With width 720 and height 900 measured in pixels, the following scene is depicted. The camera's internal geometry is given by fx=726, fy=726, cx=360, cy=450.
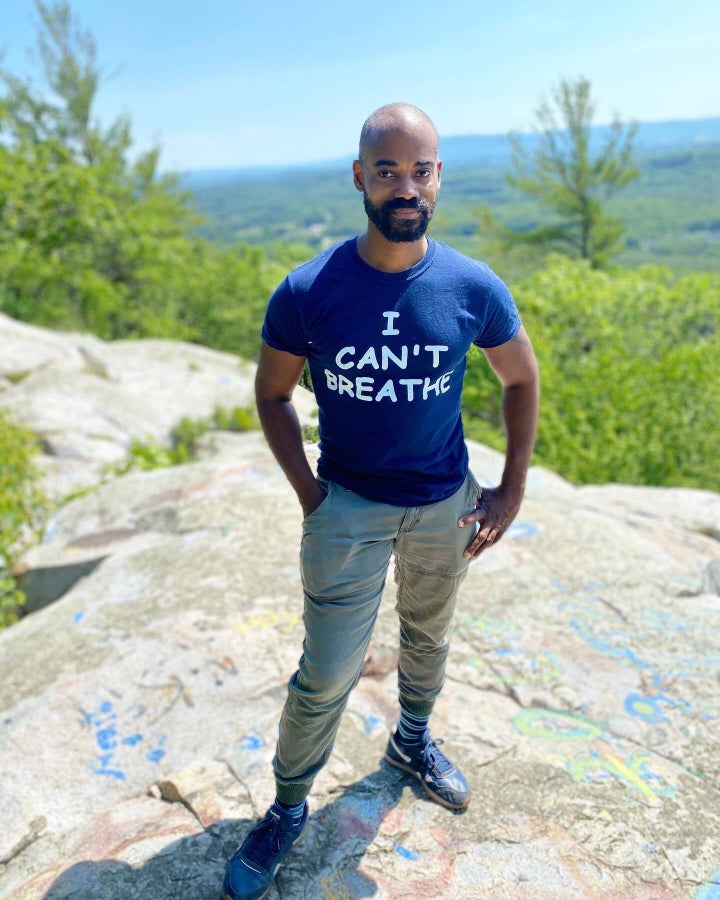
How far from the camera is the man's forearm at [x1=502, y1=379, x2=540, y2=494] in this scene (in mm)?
2645

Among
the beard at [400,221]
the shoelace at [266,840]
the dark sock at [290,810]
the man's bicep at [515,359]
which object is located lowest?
the shoelace at [266,840]

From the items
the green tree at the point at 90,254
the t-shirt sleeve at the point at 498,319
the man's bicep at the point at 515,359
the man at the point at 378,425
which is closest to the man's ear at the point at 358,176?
the man at the point at 378,425

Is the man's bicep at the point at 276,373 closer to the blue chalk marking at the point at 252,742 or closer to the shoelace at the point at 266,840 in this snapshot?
the shoelace at the point at 266,840

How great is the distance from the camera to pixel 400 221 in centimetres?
219

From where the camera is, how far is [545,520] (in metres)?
5.60

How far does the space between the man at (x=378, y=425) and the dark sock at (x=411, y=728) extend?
424 mm

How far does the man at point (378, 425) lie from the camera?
2.23m

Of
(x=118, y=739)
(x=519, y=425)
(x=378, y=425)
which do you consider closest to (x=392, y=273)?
(x=378, y=425)

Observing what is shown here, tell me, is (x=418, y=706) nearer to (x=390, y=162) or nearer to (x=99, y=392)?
(x=390, y=162)

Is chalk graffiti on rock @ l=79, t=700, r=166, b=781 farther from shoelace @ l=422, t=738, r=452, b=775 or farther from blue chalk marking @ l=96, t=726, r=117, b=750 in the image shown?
shoelace @ l=422, t=738, r=452, b=775

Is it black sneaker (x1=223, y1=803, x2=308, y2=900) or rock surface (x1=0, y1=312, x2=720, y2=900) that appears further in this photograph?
rock surface (x1=0, y1=312, x2=720, y2=900)

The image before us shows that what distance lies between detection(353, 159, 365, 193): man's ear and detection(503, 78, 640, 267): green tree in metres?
33.3

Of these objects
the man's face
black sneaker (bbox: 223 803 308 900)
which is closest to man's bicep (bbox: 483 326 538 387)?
the man's face

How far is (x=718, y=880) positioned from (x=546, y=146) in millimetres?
35049
